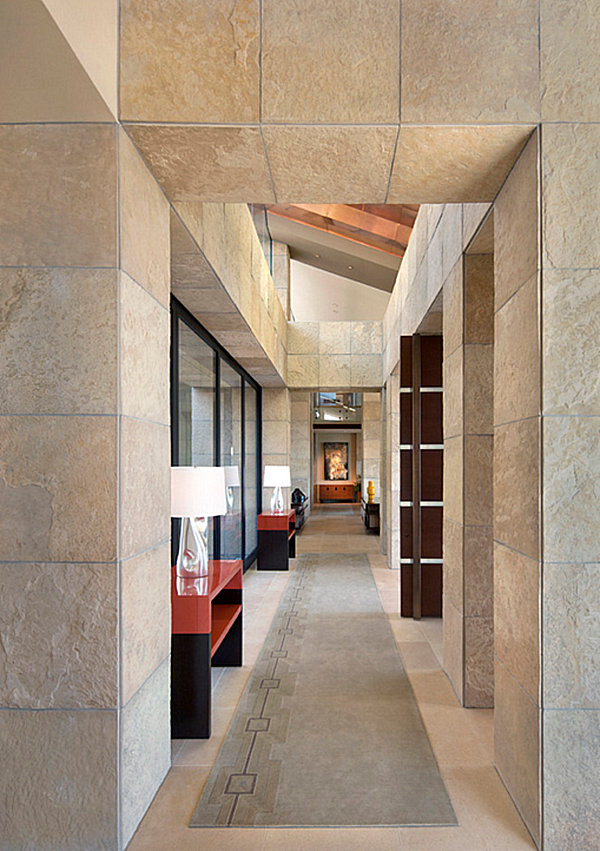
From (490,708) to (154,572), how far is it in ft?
7.08

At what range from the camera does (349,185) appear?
2766 mm

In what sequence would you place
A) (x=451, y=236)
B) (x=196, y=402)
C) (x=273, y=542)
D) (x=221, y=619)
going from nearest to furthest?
(x=221, y=619), (x=451, y=236), (x=196, y=402), (x=273, y=542)

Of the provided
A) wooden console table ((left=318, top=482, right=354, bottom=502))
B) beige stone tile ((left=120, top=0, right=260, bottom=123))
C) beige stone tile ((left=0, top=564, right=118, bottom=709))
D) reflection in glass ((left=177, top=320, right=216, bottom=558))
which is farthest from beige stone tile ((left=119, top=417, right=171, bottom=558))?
wooden console table ((left=318, top=482, right=354, bottom=502))

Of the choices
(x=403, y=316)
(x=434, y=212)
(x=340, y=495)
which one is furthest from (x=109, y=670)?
(x=340, y=495)

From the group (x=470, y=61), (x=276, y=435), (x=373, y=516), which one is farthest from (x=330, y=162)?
(x=373, y=516)

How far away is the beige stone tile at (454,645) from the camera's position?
366cm

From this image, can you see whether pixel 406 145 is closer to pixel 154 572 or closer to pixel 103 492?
pixel 103 492

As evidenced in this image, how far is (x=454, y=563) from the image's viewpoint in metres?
3.84

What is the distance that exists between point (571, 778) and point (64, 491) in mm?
2087

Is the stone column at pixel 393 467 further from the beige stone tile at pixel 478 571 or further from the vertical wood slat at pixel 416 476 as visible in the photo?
the beige stone tile at pixel 478 571

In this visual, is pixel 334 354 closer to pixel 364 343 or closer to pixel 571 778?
pixel 364 343

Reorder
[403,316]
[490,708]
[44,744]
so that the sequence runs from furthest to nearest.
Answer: [403,316] → [490,708] → [44,744]

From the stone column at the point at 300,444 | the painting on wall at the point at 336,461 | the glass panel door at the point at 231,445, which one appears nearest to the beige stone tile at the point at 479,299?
the glass panel door at the point at 231,445

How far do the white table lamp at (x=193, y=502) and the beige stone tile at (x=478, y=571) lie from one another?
144 cm
